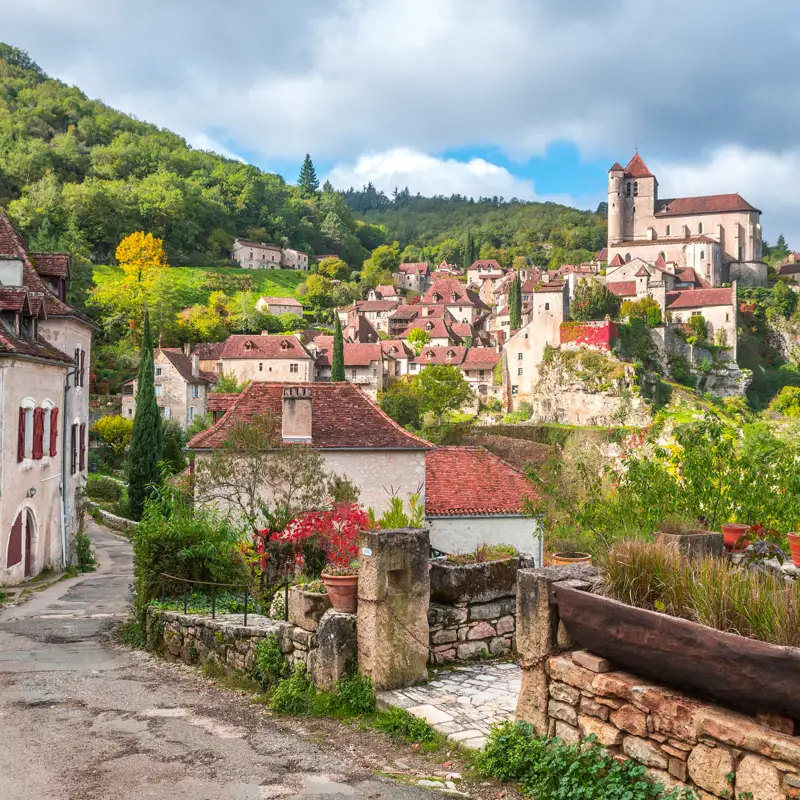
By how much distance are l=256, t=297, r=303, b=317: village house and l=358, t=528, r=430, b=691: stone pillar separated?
10023 centimetres

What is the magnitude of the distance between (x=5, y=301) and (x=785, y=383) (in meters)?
96.6

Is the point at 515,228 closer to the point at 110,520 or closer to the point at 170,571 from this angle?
the point at 110,520

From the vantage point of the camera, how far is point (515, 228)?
186625 mm

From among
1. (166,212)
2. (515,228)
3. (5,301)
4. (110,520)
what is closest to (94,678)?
(5,301)

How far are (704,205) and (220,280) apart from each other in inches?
3040

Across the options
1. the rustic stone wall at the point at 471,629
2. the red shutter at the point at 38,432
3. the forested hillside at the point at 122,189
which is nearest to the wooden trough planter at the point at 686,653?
the rustic stone wall at the point at 471,629

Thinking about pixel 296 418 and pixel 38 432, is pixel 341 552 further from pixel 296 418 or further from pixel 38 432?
pixel 38 432

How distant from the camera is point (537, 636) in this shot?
6.09 metres

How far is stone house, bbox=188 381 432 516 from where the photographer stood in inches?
867

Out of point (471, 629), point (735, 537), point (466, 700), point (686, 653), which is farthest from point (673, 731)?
point (735, 537)

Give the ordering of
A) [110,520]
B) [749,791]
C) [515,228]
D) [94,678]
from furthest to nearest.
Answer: [515,228]
[110,520]
[94,678]
[749,791]

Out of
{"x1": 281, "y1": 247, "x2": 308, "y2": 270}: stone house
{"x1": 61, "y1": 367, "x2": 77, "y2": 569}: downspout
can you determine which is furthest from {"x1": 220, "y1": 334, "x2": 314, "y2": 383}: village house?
{"x1": 281, "y1": 247, "x2": 308, "y2": 270}: stone house

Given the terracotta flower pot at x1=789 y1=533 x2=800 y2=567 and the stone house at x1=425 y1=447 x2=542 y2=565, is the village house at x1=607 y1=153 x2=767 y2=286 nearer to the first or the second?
the stone house at x1=425 y1=447 x2=542 y2=565

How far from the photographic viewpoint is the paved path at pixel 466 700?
6.79 metres
